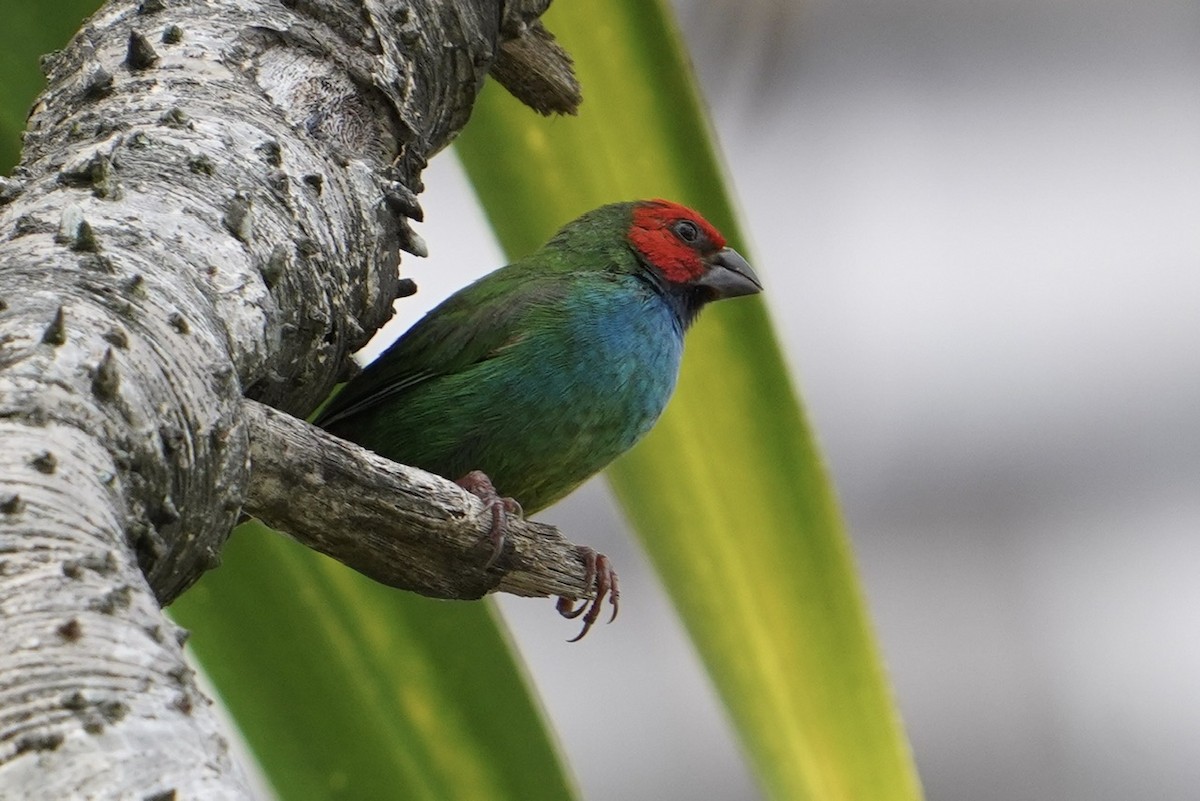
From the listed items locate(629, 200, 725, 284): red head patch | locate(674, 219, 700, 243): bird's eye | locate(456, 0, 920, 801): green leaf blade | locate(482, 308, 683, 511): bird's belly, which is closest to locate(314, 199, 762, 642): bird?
locate(482, 308, 683, 511): bird's belly

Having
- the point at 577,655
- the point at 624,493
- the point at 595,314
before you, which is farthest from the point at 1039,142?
the point at 624,493

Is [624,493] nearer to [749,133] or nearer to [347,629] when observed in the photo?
[347,629]

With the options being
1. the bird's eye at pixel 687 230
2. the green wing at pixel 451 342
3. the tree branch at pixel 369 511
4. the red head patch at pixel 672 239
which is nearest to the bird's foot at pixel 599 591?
the green wing at pixel 451 342

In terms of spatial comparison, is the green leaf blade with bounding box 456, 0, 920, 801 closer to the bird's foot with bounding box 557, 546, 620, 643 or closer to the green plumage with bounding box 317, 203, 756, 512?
the bird's foot with bounding box 557, 546, 620, 643

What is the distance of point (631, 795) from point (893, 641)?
155 cm

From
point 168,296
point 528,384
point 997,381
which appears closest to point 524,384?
point 528,384

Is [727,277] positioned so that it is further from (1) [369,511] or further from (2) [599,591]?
(1) [369,511]

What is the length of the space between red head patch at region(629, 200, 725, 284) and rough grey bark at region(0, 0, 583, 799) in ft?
4.74

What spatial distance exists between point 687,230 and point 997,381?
136 inches

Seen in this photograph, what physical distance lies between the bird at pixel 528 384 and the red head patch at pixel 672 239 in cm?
19

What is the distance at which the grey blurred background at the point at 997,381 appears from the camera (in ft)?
23.5

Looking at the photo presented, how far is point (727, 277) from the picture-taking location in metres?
4.23

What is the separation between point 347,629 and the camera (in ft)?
6.48

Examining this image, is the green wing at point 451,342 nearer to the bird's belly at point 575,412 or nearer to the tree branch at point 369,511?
the bird's belly at point 575,412
